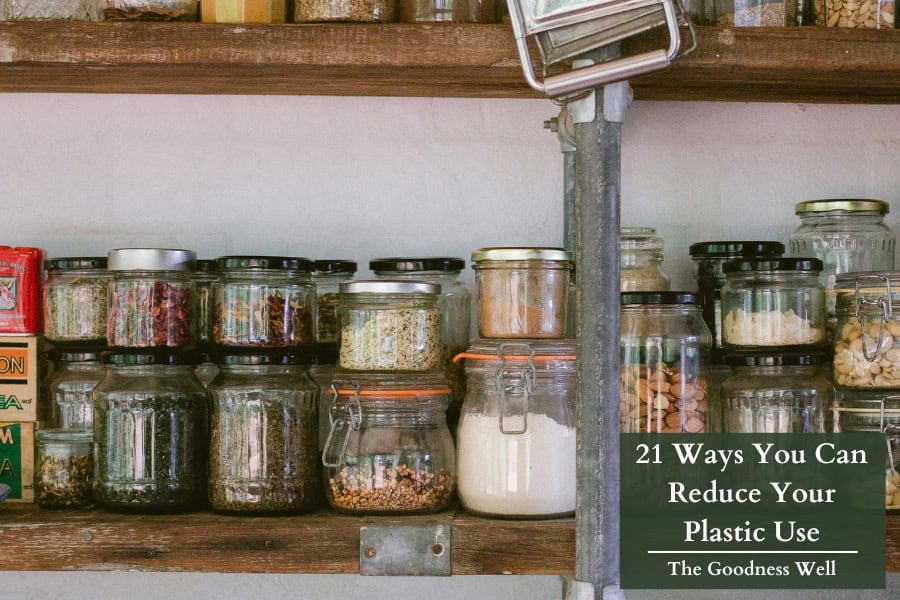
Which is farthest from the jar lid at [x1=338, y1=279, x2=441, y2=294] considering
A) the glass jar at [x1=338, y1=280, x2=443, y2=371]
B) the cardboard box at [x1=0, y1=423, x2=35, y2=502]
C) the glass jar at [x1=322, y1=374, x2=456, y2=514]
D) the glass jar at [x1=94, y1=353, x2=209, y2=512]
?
the cardboard box at [x1=0, y1=423, x2=35, y2=502]

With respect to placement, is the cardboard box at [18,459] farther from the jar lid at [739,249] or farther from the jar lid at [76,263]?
the jar lid at [739,249]

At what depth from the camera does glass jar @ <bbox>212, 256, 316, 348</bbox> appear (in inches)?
46.1

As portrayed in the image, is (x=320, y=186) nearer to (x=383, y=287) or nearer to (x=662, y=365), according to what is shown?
(x=383, y=287)

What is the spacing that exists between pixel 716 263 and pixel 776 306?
0.50 feet

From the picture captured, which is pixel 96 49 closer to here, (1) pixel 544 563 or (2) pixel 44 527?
(2) pixel 44 527

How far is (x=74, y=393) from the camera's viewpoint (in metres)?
1.27

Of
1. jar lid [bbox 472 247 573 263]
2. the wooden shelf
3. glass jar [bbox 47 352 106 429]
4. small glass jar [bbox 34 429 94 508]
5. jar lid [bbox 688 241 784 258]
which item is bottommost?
small glass jar [bbox 34 429 94 508]

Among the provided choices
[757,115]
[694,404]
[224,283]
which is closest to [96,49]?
[224,283]

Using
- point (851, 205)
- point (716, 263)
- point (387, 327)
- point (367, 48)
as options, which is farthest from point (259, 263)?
point (851, 205)

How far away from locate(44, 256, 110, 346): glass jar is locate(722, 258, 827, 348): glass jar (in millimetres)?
805

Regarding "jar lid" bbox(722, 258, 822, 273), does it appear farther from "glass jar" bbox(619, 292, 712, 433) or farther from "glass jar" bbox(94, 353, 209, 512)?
"glass jar" bbox(94, 353, 209, 512)

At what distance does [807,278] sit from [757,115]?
1.35 feet

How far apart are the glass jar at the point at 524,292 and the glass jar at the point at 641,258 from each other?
0.50ft

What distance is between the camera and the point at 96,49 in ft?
3.58
